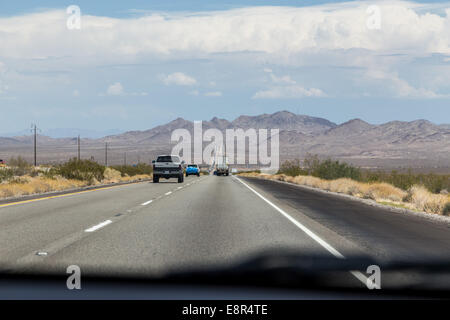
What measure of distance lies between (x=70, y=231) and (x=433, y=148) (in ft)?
519

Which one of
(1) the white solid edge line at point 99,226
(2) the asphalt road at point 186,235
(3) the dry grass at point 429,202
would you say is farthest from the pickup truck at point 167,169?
(1) the white solid edge line at point 99,226

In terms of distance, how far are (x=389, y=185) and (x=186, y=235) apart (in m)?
19.9

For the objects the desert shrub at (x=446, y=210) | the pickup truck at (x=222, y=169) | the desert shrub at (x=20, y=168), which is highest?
the desert shrub at (x=20, y=168)

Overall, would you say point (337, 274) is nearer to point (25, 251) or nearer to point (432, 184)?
point (25, 251)

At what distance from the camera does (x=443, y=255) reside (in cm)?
891

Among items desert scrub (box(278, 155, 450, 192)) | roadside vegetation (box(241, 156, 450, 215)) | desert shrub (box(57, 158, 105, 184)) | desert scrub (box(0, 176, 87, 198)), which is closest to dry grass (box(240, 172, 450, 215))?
roadside vegetation (box(241, 156, 450, 215))

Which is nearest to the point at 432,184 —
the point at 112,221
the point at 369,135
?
the point at 112,221

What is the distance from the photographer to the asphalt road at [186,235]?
8.12 m

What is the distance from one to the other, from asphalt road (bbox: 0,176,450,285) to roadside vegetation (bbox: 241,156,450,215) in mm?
3208

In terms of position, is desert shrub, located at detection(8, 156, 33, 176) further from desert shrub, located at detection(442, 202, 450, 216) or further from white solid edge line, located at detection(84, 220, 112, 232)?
desert shrub, located at detection(442, 202, 450, 216)

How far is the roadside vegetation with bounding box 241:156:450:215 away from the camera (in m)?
20.0

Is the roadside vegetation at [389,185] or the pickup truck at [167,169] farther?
the pickup truck at [167,169]

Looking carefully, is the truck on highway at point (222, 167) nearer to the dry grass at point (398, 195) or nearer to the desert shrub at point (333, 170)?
the desert shrub at point (333, 170)

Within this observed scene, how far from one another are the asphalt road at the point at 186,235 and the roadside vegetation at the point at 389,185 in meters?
3.21
